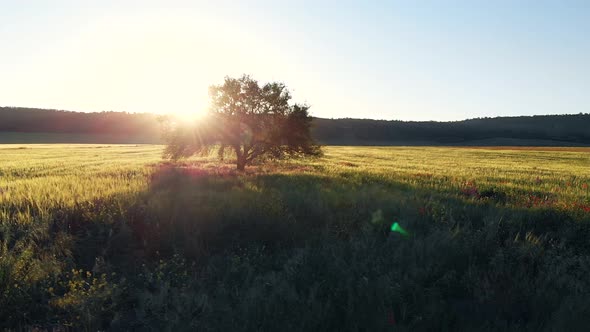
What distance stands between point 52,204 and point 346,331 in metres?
6.18

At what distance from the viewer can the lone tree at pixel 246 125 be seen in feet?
61.9

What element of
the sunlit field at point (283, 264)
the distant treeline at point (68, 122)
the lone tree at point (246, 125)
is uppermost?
the distant treeline at point (68, 122)

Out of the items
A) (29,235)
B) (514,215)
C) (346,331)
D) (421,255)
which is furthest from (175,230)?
(514,215)

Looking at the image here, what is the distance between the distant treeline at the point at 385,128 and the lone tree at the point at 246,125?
8998 cm

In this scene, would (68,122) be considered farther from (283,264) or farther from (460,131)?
(460,131)

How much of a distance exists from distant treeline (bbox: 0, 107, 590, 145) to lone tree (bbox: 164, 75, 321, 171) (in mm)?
89978

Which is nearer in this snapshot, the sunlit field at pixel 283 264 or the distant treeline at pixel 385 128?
the sunlit field at pixel 283 264

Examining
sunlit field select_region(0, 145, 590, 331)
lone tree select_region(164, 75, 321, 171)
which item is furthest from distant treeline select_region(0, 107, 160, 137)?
sunlit field select_region(0, 145, 590, 331)

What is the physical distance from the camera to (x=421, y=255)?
17.6ft

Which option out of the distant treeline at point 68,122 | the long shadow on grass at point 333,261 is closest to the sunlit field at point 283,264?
the long shadow on grass at point 333,261

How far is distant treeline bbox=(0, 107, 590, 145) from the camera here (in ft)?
370

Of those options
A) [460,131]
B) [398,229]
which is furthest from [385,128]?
[398,229]

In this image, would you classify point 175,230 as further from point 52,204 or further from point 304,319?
point 304,319

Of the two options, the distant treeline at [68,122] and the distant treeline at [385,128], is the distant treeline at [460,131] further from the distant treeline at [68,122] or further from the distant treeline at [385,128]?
the distant treeline at [68,122]
